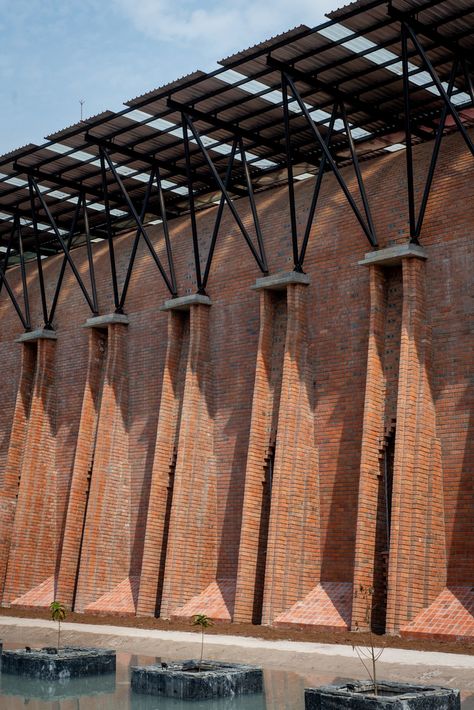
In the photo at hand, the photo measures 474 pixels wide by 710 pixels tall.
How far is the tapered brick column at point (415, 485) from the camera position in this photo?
58.1 feet

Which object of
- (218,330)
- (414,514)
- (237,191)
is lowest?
(414,514)

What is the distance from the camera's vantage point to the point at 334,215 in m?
22.5

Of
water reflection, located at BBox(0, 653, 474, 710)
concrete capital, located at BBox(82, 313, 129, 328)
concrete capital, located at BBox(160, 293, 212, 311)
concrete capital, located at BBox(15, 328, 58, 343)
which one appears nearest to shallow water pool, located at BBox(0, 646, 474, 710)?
water reflection, located at BBox(0, 653, 474, 710)

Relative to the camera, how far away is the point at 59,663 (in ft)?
48.2

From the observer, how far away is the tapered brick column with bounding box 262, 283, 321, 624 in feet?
66.0

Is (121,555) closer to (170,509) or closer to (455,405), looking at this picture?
(170,509)

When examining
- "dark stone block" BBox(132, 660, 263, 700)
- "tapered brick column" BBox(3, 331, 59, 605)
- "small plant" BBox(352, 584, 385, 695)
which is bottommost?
"dark stone block" BBox(132, 660, 263, 700)

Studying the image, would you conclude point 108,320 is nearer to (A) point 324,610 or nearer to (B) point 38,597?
(B) point 38,597

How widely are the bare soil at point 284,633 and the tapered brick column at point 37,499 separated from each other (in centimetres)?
221

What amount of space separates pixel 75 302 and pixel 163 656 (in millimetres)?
14361

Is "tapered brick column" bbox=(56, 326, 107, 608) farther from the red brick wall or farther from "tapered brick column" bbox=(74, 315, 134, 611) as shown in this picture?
the red brick wall

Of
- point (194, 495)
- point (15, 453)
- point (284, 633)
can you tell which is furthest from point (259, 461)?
point (15, 453)

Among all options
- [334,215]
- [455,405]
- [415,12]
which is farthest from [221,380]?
[415,12]

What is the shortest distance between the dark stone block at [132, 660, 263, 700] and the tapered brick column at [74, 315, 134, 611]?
11.6 meters
